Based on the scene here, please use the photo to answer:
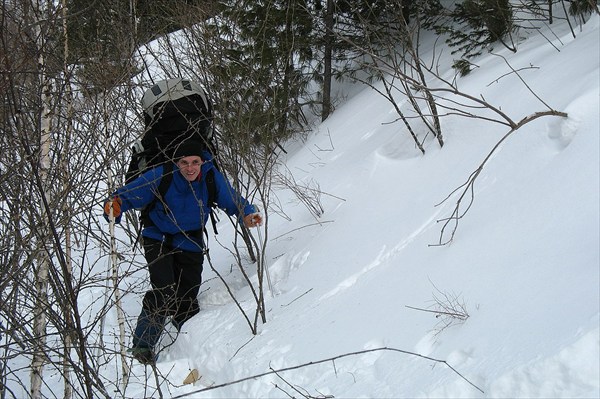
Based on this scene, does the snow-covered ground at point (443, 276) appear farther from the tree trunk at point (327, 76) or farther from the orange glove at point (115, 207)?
the tree trunk at point (327, 76)

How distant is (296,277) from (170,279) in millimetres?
985

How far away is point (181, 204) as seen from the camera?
446cm

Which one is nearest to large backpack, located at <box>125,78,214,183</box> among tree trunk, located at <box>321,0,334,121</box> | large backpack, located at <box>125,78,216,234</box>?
large backpack, located at <box>125,78,216,234</box>

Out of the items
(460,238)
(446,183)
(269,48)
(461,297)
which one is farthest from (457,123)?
(269,48)

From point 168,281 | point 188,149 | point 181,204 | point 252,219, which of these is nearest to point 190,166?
point 188,149

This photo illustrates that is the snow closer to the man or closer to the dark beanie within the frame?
the man

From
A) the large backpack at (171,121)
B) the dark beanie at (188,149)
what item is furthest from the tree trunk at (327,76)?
the dark beanie at (188,149)

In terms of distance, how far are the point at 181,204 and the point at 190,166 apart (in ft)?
1.15

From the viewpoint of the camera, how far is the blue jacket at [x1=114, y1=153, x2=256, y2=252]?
4.33m

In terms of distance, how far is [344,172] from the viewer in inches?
237

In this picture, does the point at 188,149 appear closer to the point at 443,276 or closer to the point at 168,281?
the point at 168,281

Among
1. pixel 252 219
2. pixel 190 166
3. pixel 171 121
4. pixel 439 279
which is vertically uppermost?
pixel 171 121

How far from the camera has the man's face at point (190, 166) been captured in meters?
4.27

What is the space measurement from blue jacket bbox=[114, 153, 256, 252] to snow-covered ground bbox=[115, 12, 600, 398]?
2.18 ft
